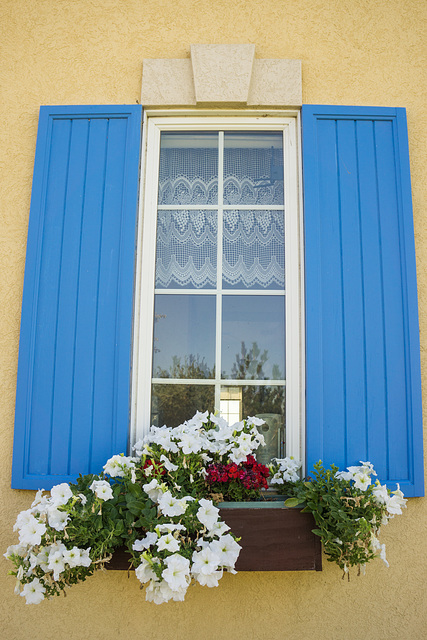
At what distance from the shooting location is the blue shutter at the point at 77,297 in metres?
2.26

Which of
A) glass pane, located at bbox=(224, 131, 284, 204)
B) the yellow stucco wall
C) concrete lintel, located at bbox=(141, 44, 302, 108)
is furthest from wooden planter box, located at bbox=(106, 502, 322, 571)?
concrete lintel, located at bbox=(141, 44, 302, 108)

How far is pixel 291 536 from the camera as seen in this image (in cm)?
200

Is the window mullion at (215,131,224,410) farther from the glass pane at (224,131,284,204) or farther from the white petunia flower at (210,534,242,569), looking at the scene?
the white petunia flower at (210,534,242,569)

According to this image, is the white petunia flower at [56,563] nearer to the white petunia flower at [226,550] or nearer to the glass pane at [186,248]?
the white petunia flower at [226,550]

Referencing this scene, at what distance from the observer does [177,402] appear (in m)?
2.37

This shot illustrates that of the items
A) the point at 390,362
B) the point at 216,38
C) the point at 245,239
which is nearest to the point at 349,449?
the point at 390,362

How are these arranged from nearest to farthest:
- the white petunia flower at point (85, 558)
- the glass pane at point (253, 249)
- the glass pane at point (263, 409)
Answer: the white petunia flower at point (85, 558) → the glass pane at point (263, 409) → the glass pane at point (253, 249)

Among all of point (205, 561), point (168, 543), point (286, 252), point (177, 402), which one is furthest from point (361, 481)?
point (286, 252)

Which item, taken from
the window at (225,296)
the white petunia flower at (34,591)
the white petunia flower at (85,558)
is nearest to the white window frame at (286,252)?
the window at (225,296)

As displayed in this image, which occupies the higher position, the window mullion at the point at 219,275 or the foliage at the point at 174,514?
the window mullion at the point at 219,275

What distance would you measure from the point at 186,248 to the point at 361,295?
860mm

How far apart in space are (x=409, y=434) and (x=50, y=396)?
1608 mm

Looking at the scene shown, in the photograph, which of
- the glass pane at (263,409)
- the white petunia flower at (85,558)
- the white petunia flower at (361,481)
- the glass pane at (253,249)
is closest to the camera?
the white petunia flower at (85,558)

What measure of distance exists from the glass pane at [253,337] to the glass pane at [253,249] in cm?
8
